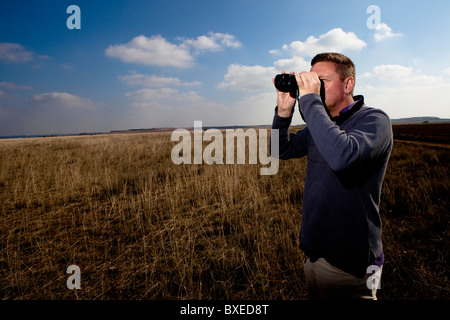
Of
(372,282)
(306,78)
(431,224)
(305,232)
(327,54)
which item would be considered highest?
(327,54)

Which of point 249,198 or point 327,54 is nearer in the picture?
point 327,54

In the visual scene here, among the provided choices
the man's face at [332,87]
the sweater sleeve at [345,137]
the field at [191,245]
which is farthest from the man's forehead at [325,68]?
the field at [191,245]

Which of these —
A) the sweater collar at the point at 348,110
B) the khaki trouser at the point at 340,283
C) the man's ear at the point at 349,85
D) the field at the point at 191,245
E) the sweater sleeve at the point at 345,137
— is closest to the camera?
the sweater sleeve at the point at 345,137

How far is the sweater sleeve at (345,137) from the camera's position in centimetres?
85

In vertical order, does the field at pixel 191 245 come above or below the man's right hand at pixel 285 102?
below

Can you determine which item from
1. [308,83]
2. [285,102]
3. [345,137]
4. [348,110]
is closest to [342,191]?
[345,137]

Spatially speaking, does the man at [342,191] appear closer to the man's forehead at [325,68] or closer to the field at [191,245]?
the man's forehead at [325,68]

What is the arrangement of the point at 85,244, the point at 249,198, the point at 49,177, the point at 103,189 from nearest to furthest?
the point at 85,244, the point at 249,198, the point at 103,189, the point at 49,177

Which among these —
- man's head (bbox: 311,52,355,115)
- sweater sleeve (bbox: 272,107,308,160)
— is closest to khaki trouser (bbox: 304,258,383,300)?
sweater sleeve (bbox: 272,107,308,160)
